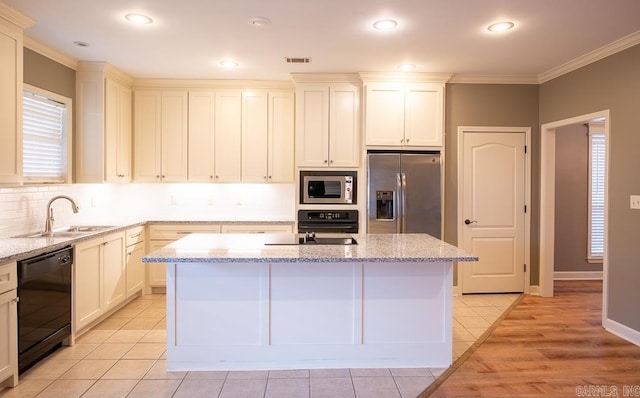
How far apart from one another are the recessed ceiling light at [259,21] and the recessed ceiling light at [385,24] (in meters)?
0.84

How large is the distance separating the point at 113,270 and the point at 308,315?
2.20 m

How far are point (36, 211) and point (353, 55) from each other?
3.33 meters

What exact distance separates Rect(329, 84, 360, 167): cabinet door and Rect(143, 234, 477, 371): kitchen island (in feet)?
6.17

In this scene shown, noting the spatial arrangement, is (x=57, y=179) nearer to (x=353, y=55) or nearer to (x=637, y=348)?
(x=353, y=55)

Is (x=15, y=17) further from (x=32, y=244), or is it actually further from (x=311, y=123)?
(x=311, y=123)

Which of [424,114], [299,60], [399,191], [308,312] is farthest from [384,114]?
[308,312]

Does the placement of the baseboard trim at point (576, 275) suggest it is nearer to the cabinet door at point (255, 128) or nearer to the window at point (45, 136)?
the cabinet door at point (255, 128)

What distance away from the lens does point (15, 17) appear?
2910mm

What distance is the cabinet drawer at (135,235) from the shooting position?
419 cm

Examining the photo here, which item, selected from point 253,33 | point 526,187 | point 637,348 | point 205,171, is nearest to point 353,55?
point 253,33

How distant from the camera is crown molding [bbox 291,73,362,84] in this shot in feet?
14.8

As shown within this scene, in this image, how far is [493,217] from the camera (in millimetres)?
4688

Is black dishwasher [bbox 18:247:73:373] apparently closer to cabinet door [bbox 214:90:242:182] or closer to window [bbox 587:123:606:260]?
cabinet door [bbox 214:90:242:182]

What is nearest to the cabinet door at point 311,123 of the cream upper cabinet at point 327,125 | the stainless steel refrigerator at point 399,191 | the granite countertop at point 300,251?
the cream upper cabinet at point 327,125
